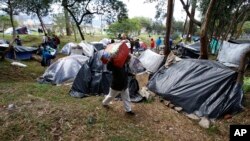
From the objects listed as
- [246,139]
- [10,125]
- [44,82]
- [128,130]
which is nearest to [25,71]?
[44,82]

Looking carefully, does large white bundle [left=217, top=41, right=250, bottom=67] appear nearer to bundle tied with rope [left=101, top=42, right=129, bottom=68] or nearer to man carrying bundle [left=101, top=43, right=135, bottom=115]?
man carrying bundle [left=101, top=43, right=135, bottom=115]

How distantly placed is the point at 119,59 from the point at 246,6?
40.1 feet

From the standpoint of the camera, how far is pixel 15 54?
15.2 m

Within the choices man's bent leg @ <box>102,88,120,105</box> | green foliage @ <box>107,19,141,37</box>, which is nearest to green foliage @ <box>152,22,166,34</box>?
green foliage @ <box>107,19,141,37</box>

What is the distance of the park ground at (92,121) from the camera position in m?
5.11

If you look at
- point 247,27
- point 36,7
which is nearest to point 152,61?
point 36,7

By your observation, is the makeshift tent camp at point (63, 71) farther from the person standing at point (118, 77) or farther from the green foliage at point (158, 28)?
the green foliage at point (158, 28)

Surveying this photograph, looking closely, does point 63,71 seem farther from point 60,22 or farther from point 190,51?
point 60,22

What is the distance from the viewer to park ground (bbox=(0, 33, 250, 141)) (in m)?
5.11

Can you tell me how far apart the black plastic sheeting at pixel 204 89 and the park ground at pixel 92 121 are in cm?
32

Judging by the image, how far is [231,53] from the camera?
463 inches

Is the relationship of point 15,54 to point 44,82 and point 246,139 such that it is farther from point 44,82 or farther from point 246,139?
point 246,139

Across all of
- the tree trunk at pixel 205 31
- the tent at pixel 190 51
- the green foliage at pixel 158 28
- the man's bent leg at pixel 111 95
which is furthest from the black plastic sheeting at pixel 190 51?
the green foliage at pixel 158 28

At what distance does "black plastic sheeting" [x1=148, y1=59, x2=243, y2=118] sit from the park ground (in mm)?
320
